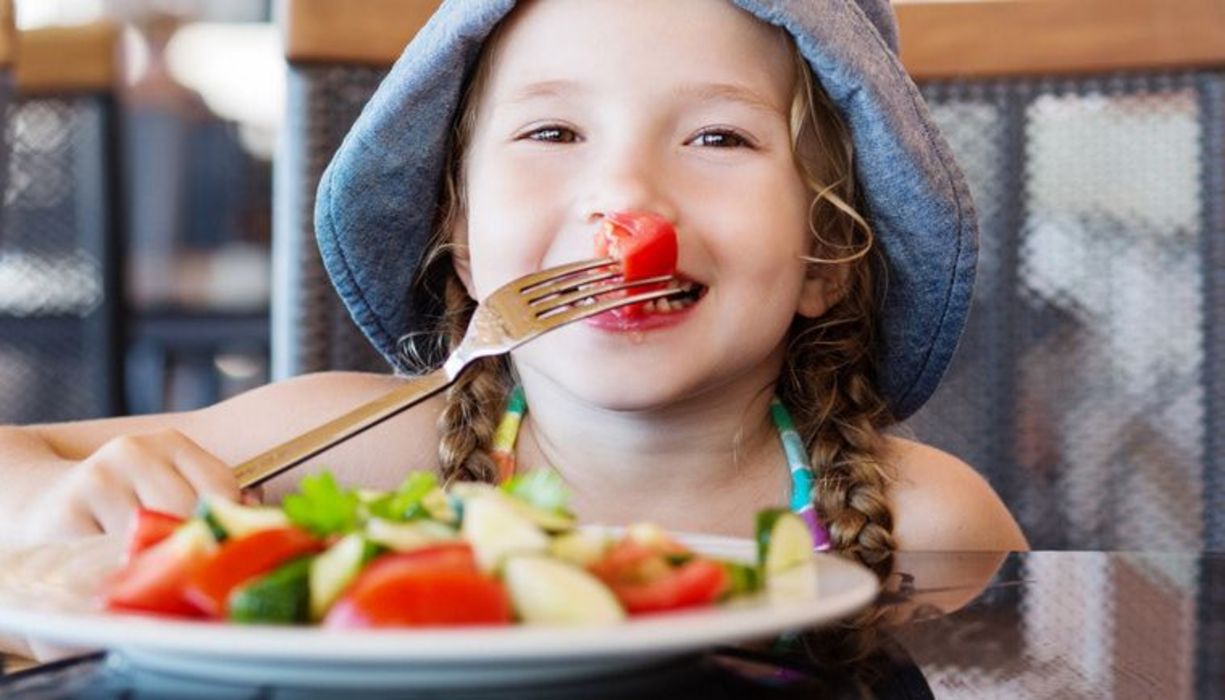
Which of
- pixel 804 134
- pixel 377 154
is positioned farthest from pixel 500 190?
pixel 804 134

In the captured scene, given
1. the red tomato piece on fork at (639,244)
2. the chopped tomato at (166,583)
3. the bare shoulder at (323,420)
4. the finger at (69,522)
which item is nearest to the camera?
the chopped tomato at (166,583)

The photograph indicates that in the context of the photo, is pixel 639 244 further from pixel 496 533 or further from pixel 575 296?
pixel 496 533

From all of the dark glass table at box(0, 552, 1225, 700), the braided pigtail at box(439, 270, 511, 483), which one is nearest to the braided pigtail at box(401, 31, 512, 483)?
the braided pigtail at box(439, 270, 511, 483)

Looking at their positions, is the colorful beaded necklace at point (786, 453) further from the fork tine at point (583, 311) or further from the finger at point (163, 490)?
the finger at point (163, 490)

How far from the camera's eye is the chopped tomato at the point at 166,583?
616 mm

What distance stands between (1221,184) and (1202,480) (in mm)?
302

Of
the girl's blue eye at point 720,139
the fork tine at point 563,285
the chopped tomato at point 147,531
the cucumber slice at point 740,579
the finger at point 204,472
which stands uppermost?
the girl's blue eye at point 720,139

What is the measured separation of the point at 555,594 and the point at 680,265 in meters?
0.75

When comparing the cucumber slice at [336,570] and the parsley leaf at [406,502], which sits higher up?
the parsley leaf at [406,502]

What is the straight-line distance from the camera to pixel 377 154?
1487mm

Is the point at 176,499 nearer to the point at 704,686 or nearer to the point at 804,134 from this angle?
the point at 704,686

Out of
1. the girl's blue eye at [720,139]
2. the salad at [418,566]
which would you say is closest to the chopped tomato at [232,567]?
the salad at [418,566]

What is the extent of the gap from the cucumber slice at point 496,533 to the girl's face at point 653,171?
657mm

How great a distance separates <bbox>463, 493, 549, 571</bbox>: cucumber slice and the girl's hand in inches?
16.4
